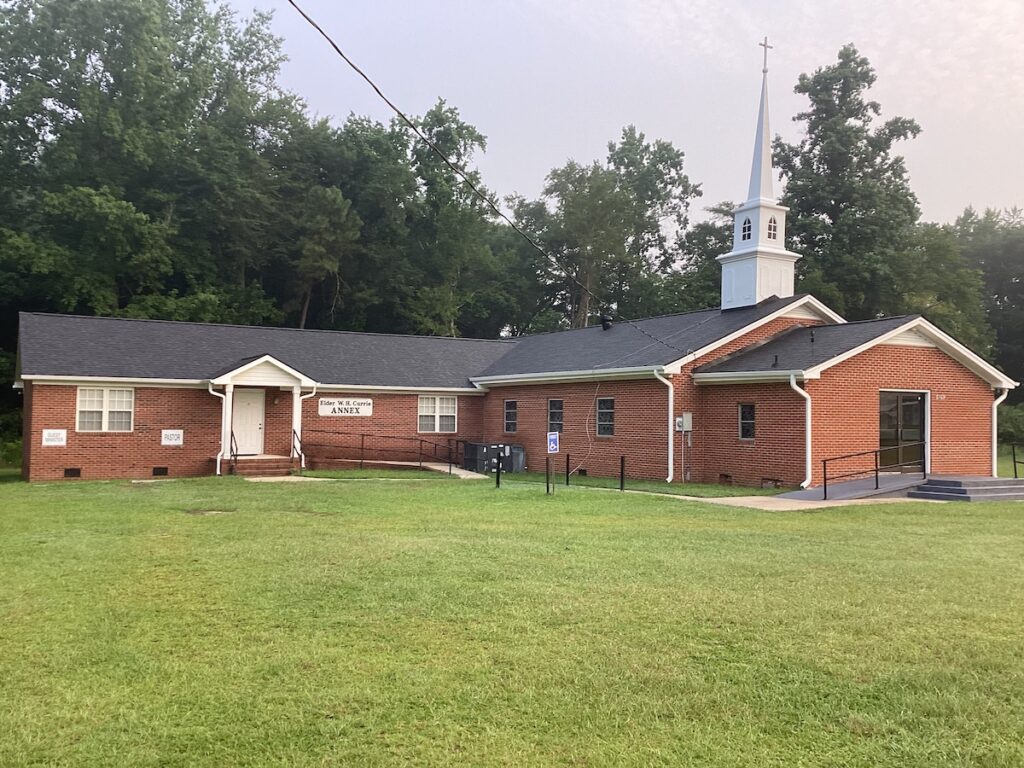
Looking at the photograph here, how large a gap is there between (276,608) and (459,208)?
3845cm

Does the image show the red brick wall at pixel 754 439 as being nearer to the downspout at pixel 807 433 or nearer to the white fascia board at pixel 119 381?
the downspout at pixel 807 433

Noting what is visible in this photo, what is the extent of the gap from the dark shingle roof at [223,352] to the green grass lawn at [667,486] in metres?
6.17

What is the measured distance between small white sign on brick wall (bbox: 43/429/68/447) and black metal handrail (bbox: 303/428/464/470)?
6209 mm

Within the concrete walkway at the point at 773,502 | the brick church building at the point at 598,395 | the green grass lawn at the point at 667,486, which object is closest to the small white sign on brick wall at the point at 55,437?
Result: the brick church building at the point at 598,395

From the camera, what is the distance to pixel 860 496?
16328 mm

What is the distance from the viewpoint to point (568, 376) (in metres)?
23.2

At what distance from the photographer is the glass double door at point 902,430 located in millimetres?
19719

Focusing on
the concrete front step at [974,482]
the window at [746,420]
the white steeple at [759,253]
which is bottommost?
the concrete front step at [974,482]

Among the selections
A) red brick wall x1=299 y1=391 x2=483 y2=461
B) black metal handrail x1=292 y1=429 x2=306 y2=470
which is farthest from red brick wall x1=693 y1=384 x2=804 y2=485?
black metal handrail x1=292 y1=429 x2=306 y2=470

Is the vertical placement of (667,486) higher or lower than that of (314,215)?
lower

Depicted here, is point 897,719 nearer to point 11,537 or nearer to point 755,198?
point 11,537

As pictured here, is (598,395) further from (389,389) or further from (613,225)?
(613,225)

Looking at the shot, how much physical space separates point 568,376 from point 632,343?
2.06 m

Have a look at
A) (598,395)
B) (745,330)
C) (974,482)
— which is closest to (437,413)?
(598,395)
